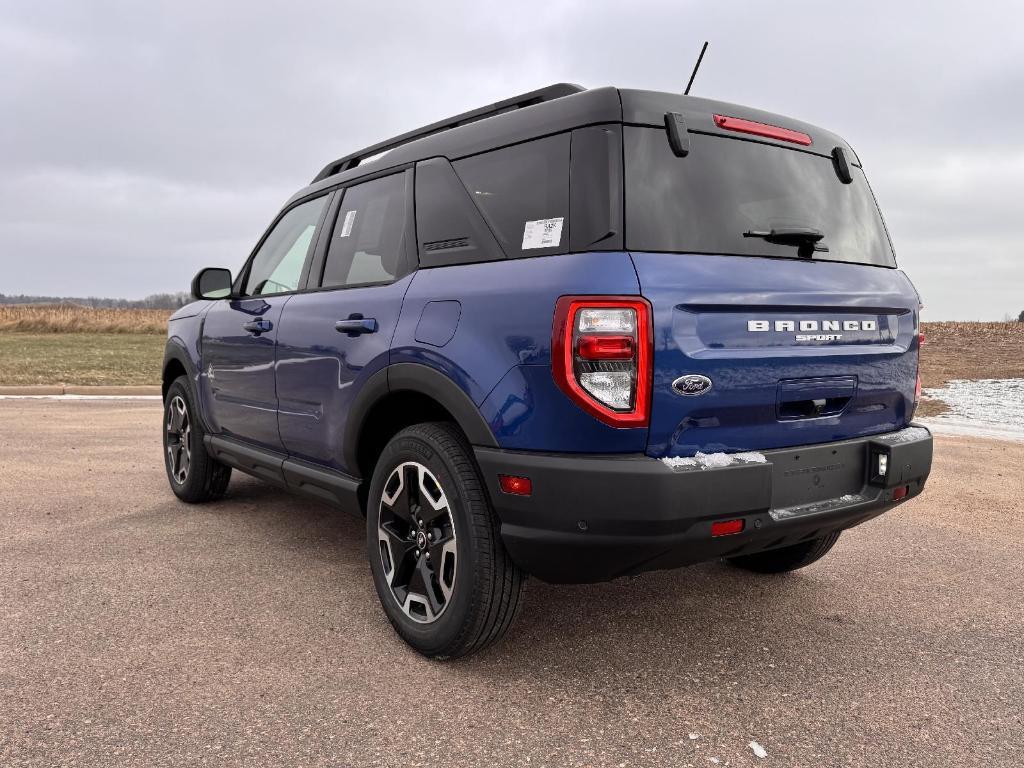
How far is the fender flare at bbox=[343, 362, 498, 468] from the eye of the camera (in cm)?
274

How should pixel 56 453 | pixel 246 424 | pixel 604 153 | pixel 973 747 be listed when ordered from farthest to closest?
pixel 56 453
pixel 246 424
pixel 604 153
pixel 973 747

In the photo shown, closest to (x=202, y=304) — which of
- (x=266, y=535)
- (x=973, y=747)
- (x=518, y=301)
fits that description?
(x=266, y=535)

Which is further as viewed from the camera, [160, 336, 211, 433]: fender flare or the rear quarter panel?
[160, 336, 211, 433]: fender flare

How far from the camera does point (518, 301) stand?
2621mm

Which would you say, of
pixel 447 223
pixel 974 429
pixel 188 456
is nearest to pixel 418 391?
pixel 447 223

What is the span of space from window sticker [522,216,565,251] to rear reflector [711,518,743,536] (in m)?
1.03

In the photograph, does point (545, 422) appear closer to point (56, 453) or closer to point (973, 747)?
point (973, 747)

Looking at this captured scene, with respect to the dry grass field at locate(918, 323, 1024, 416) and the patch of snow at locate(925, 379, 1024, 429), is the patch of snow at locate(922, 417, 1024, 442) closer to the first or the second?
the patch of snow at locate(925, 379, 1024, 429)

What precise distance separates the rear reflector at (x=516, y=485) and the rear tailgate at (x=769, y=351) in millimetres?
399

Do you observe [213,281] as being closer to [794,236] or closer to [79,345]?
[794,236]

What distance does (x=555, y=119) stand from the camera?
281 centimetres

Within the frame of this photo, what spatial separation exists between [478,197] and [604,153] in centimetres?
61

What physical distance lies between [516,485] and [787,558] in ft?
6.54

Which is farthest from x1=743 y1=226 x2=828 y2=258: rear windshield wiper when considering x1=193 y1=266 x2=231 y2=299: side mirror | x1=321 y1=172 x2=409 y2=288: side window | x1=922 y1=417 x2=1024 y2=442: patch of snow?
x1=922 y1=417 x2=1024 y2=442: patch of snow
